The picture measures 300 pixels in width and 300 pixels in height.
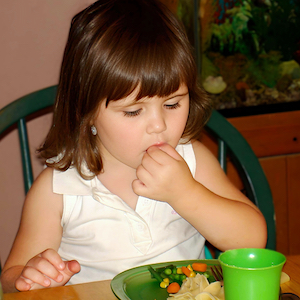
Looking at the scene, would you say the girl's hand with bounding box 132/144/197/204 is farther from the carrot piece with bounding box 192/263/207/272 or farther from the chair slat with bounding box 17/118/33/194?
the chair slat with bounding box 17/118/33/194

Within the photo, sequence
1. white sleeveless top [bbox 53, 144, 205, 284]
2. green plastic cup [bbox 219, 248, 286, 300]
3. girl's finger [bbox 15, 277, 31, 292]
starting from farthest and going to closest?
white sleeveless top [bbox 53, 144, 205, 284]
girl's finger [bbox 15, 277, 31, 292]
green plastic cup [bbox 219, 248, 286, 300]

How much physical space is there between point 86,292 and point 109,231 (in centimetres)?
36

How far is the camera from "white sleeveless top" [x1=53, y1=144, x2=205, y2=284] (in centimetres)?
97

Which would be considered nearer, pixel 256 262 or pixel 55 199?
pixel 256 262

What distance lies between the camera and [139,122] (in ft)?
2.77

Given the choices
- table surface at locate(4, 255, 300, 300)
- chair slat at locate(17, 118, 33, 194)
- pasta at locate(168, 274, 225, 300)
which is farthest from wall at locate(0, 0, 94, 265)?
pasta at locate(168, 274, 225, 300)

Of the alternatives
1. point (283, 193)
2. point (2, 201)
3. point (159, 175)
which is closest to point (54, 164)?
point (159, 175)

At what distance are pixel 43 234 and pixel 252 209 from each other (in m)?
0.48

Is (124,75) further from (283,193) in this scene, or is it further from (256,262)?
(283,193)

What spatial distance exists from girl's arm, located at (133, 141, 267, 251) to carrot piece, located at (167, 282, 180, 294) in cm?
27

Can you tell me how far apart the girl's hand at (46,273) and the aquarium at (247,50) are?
62.4 inches

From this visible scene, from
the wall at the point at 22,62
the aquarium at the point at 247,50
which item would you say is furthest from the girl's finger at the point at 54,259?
the aquarium at the point at 247,50

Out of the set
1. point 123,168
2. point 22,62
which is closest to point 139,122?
point 123,168

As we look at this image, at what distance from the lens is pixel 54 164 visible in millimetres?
1030
